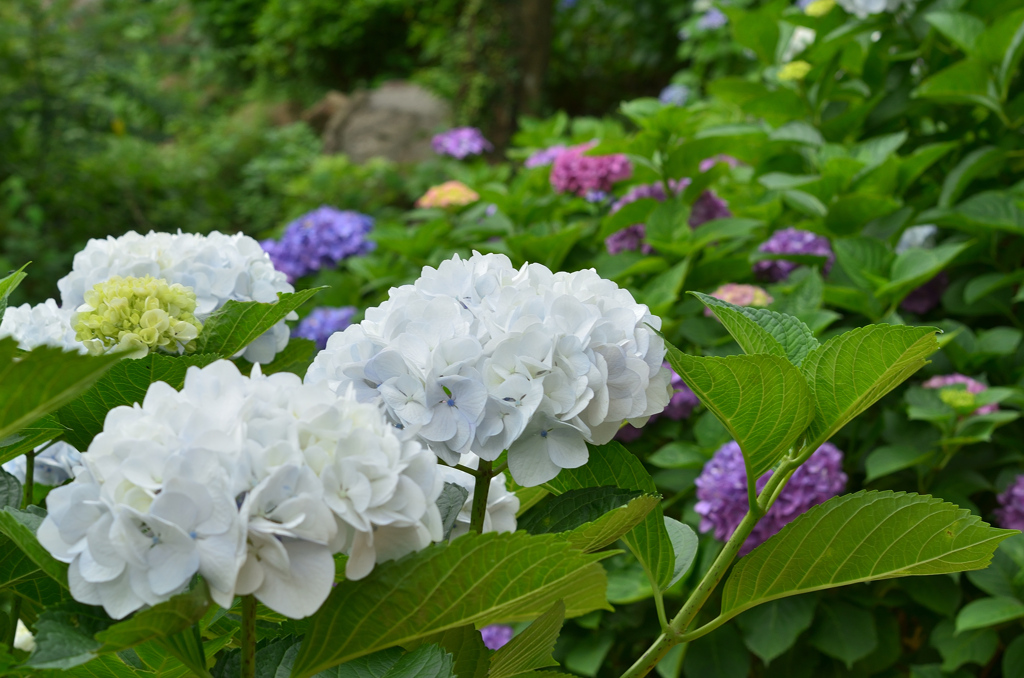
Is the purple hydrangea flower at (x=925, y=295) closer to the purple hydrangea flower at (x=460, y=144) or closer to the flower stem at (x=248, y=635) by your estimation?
the flower stem at (x=248, y=635)

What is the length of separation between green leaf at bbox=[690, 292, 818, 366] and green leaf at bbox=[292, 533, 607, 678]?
9.4 inches

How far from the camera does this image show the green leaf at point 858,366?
23.3 inches

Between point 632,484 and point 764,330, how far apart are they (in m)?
0.16

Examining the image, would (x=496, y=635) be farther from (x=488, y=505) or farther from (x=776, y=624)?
(x=488, y=505)

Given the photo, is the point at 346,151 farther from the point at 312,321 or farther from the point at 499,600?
the point at 499,600

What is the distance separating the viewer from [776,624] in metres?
1.57

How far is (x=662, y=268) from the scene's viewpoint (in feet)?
6.23

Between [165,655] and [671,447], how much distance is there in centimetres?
120

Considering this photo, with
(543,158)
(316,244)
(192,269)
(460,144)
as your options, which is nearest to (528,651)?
(192,269)

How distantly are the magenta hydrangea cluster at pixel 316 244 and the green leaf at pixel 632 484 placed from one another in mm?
2027

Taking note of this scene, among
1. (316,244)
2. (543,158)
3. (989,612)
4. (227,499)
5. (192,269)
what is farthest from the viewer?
(543,158)

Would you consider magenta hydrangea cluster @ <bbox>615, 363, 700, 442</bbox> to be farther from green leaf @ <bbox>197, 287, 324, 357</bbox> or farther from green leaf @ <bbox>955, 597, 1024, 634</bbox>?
green leaf @ <bbox>197, 287, 324, 357</bbox>

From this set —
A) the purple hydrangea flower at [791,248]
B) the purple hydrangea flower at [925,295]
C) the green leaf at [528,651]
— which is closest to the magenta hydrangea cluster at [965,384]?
the purple hydrangea flower at [925,295]

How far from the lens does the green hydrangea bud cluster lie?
776mm
